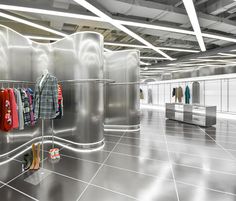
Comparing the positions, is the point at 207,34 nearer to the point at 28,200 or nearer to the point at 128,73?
the point at 128,73

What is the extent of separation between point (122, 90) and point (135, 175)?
11.9ft

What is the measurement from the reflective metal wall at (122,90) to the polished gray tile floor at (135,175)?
1.82m

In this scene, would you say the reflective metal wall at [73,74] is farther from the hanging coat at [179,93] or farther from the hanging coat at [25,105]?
the hanging coat at [179,93]

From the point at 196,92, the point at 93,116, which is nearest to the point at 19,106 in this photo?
the point at 93,116

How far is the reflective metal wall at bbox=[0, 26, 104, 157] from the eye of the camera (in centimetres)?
370

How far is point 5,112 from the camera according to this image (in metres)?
2.55

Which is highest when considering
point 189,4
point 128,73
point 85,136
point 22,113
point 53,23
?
A: point 53,23

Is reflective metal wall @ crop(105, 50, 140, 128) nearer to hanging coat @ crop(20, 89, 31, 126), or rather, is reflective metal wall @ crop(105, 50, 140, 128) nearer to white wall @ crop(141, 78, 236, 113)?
hanging coat @ crop(20, 89, 31, 126)

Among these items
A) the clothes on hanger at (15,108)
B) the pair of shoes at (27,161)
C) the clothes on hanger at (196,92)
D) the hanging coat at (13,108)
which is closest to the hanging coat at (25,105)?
the clothes on hanger at (15,108)

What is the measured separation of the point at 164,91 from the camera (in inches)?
598

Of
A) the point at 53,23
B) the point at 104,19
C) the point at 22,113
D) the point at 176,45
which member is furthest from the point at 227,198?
the point at 176,45

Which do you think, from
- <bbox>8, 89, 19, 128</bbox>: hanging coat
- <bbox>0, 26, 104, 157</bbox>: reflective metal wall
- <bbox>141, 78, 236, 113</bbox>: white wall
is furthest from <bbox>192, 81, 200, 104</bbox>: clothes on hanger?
<bbox>8, 89, 19, 128</bbox>: hanging coat

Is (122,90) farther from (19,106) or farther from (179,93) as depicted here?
(179,93)

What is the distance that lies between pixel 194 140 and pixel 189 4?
3.49m
